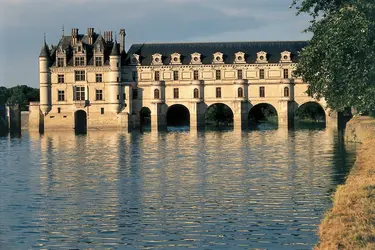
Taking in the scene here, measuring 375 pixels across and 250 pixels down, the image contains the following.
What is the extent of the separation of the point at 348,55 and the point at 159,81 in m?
55.7

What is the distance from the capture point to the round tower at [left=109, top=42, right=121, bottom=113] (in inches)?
3482

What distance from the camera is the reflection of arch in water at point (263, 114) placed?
355 feet

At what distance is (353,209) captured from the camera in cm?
1670

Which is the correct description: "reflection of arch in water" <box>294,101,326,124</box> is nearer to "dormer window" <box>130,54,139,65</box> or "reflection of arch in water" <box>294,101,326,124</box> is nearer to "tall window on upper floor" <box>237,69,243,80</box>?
"tall window on upper floor" <box>237,69,243,80</box>

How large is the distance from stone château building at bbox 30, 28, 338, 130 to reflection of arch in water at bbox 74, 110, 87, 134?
61cm

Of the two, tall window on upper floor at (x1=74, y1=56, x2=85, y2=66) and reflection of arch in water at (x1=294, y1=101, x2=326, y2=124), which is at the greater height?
tall window on upper floor at (x1=74, y1=56, x2=85, y2=66)

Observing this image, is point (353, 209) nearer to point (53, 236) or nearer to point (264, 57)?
point (53, 236)

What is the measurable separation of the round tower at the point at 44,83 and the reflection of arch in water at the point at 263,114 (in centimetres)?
3007

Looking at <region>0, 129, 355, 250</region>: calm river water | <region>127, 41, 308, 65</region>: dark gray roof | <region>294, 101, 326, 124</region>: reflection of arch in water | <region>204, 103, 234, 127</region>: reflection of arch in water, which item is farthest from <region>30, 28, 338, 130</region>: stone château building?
<region>0, 129, 355, 250</region>: calm river water

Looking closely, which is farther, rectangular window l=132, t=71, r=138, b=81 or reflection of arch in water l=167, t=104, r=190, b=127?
reflection of arch in water l=167, t=104, r=190, b=127

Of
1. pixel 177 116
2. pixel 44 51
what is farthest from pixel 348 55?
pixel 177 116

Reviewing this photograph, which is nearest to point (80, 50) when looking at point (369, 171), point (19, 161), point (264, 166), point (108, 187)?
point (19, 161)

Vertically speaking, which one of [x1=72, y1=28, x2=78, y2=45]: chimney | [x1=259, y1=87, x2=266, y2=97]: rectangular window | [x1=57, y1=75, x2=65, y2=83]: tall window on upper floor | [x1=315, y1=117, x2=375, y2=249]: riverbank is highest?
[x1=72, y1=28, x2=78, y2=45]: chimney

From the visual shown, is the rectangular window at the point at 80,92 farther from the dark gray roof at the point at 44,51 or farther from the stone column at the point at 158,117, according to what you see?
the stone column at the point at 158,117
